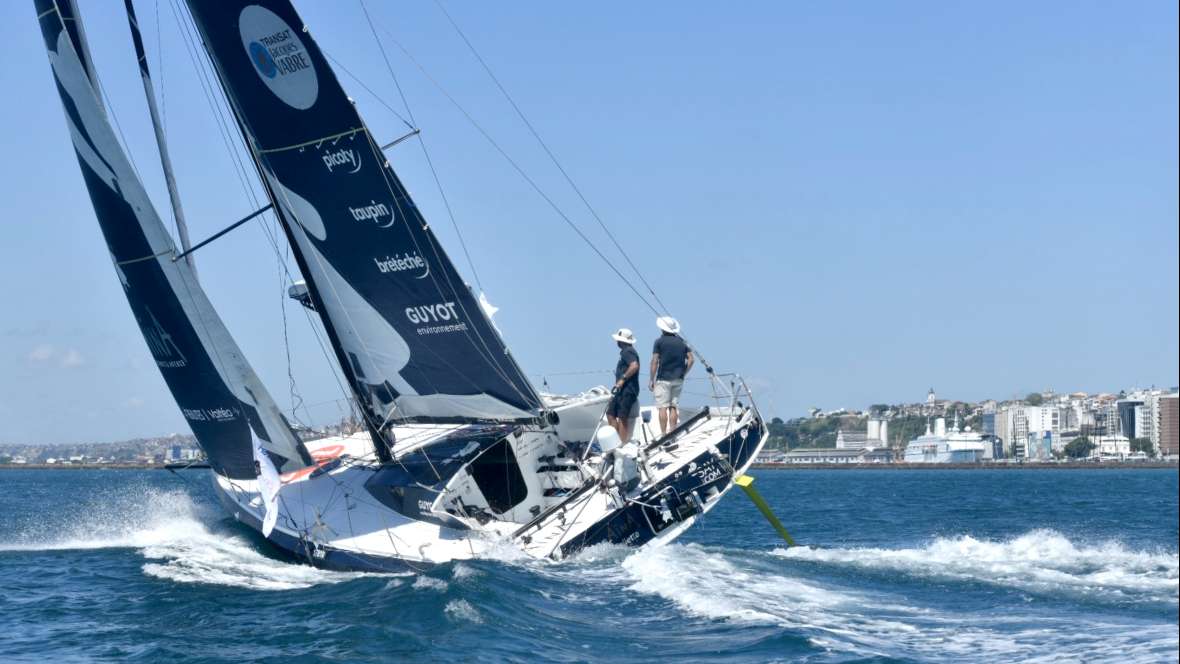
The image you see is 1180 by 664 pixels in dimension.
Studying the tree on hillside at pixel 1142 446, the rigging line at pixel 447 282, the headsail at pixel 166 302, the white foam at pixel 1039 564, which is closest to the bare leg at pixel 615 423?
the rigging line at pixel 447 282

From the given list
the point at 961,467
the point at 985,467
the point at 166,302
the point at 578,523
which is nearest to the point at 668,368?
the point at 578,523

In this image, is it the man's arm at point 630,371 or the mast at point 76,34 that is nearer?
the man's arm at point 630,371

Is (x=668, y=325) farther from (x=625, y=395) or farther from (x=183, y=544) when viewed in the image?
(x=183, y=544)

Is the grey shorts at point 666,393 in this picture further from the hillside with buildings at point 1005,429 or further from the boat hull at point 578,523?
the hillside with buildings at point 1005,429

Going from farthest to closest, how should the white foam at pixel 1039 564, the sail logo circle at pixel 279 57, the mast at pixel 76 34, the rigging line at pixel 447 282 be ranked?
the mast at pixel 76 34 < the sail logo circle at pixel 279 57 < the rigging line at pixel 447 282 < the white foam at pixel 1039 564

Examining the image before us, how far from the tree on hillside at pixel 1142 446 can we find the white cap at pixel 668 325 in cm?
8337

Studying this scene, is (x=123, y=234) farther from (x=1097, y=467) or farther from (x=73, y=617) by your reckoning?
(x=1097, y=467)

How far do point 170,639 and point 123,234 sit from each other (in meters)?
7.17

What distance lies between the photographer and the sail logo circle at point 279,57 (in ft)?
49.8

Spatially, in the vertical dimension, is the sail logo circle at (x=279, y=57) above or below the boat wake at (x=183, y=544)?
above

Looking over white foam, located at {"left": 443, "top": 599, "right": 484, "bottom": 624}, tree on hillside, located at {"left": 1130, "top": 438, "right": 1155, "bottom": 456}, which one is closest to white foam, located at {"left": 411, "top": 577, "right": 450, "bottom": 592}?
white foam, located at {"left": 443, "top": 599, "right": 484, "bottom": 624}

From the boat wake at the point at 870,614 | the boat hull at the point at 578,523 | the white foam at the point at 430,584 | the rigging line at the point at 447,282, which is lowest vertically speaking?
the boat wake at the point at 870,614

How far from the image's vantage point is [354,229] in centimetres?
1557

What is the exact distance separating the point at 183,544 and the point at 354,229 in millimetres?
5212
